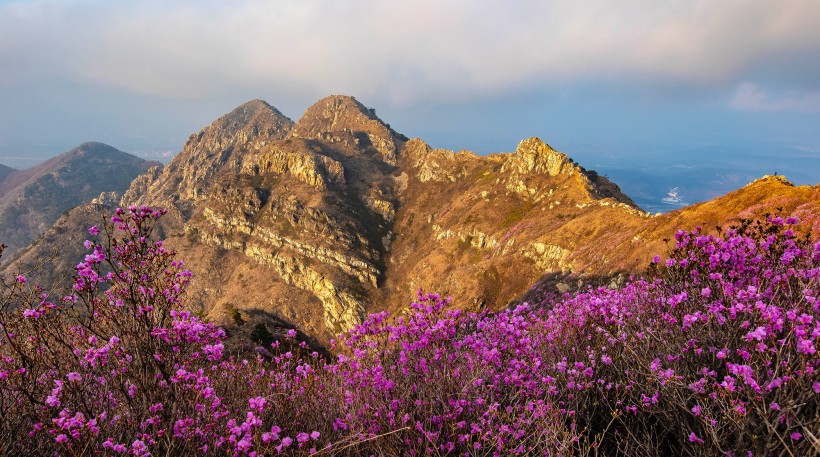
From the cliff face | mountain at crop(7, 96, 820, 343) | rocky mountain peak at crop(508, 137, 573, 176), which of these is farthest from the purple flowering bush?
rocky mountain peak at crop(508, 137, 573, 176)

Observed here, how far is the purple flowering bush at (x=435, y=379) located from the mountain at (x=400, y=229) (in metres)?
36.5

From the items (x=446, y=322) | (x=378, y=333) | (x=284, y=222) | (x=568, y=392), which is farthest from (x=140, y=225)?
(x=284, y=222)

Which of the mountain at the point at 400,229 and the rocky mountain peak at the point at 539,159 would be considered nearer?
the mountain at the point at 400,229

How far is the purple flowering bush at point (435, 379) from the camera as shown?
5.04 metres

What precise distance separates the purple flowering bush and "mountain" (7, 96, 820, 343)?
36.5 metres

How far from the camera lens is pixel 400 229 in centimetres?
14238

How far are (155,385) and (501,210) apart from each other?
4230 inches

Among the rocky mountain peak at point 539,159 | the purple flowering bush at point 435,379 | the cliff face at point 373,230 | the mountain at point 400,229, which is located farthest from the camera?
the rocky mountain peak at point 539,159

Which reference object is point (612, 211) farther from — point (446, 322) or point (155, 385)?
point (155, 385)

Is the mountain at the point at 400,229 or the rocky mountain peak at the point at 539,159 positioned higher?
the rocky mountain peak at the point at 539,159

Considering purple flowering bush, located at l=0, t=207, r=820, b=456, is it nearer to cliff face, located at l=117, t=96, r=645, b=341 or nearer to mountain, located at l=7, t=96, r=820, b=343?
mountain, located at l=7, t=96, r=820, b=343

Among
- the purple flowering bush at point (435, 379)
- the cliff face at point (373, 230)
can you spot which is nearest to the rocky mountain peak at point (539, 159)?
the cliff face at point (373, 230)

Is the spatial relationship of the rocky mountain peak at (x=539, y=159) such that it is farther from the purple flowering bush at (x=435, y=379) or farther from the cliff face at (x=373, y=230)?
the purple flowering bush at (x=435, y=379)

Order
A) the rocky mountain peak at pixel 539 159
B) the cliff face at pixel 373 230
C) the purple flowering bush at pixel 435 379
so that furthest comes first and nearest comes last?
the rocky mountain peak at pixel 539 159 < the cliff face at pixel 373 230 < the purple flowering bush at pixel 435 379
